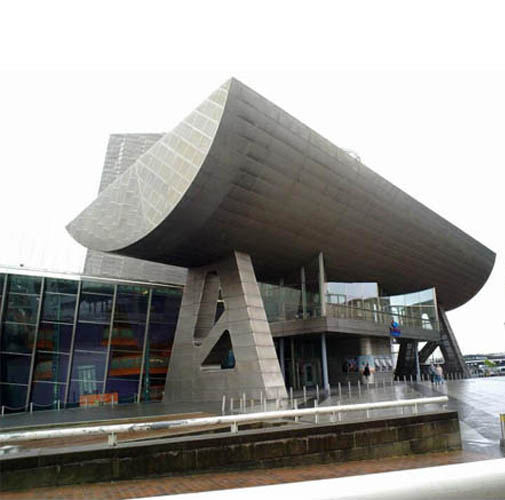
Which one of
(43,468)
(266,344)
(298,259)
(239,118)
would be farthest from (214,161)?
(43,468)

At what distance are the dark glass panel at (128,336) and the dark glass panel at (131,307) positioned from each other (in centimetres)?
44

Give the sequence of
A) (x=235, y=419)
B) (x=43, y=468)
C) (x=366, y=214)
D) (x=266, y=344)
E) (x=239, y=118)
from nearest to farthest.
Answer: (x=43, y=468)
(x=235, y=419)
(x=239, y=118)
(x=266, y=344)
(x=366, y=214)

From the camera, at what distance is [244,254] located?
28219 millimetres

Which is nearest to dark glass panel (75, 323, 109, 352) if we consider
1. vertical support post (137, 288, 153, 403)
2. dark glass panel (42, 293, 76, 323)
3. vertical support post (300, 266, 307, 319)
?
dark glass panel (42, 293, 76, 323)

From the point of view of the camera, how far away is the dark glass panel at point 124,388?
29.5m

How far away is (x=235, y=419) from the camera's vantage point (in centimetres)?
939

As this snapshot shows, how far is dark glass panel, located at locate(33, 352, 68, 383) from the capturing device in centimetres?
2739

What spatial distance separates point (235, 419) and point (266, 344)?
53.5ft

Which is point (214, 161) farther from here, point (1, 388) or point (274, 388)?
point (1, 388)

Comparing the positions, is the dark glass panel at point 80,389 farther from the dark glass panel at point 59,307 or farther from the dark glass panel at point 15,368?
the dark glass panel at point 59,307

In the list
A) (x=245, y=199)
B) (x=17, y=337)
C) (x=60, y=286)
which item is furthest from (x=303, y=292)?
(x=17, y=337)

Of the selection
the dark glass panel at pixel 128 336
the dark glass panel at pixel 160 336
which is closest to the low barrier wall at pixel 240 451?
the dark glass panel at pixel 128 336

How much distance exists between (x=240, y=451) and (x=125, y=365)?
23153 mm

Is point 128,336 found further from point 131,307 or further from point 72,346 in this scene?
point 72,346
